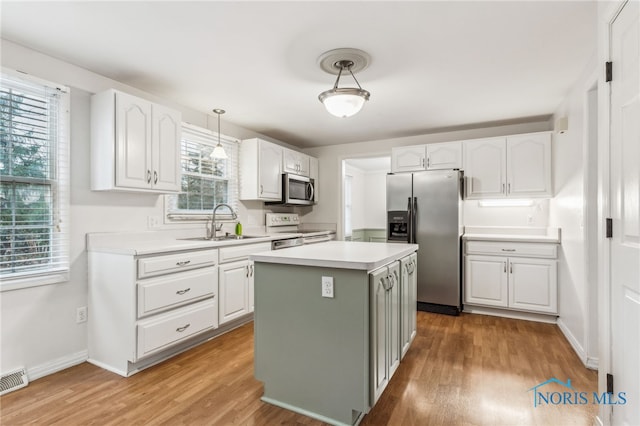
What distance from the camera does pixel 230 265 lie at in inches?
122

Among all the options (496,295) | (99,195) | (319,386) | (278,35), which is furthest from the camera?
(496,295)

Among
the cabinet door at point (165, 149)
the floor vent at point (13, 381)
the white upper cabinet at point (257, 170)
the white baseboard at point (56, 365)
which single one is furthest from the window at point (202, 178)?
the floor vent at point (13, 381)

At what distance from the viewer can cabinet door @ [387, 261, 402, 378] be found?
6.73 feet

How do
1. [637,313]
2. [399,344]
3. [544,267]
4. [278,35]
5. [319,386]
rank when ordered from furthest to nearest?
[544,267], [399,344], [278,35], [319,386], [637,313]

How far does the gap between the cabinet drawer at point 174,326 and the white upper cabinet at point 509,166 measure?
326 cm

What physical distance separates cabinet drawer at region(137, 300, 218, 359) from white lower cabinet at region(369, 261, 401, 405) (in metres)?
1.63

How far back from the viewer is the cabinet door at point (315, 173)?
5.18m

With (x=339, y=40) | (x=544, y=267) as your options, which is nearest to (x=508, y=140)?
(x=544, y=267)

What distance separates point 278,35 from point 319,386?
216cm

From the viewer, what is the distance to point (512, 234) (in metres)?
4.05

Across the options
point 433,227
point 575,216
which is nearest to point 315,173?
point 433,227

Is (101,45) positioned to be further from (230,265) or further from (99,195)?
(230,265)

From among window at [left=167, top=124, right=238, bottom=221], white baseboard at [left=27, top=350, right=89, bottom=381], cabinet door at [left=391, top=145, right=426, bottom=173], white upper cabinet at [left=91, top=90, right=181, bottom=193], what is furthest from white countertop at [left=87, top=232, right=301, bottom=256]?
cabinet door at [left=391, top=145, right=426, bottom=173]

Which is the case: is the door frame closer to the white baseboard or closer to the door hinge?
the door hinge
